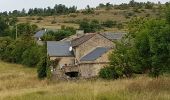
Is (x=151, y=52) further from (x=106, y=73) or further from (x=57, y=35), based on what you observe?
(x=57, y=35)

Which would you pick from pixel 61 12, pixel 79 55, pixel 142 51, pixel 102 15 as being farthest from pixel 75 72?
pixel 61 12

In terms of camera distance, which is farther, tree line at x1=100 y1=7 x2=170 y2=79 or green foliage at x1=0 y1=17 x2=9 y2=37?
green foliage at x1=0 y1=17 x2=9 y2=37

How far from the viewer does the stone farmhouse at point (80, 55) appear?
49.0 m

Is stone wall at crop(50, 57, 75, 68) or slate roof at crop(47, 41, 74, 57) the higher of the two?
slate roof at crop(47, 41, 74, 57)

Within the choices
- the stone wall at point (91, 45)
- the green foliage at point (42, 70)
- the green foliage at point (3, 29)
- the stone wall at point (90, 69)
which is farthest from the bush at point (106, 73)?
the green foliage at point (3, 29)

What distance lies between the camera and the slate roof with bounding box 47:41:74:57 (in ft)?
183

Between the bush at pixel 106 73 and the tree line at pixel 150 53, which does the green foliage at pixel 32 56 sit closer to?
the bush at pixel 106 73

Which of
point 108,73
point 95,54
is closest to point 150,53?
point 108,73

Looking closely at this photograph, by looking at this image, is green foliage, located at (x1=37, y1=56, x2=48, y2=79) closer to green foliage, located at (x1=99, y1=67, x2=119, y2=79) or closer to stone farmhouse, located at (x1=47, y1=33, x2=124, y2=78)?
stone farmhouse, located at (x1=47, y1=33, x2=124, y2=78)

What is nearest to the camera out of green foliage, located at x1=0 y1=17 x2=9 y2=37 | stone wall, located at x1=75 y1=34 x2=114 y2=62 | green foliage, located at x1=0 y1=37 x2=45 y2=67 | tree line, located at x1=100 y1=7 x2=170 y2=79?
tree line, located at x1=100 y1=7 x2=170 y2=79

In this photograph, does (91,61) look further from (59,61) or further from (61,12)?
(61,12)

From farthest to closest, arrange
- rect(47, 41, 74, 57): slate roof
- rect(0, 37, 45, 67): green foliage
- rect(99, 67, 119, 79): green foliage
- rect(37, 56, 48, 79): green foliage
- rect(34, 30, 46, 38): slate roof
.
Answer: rect(34, 30, 46, 38): slate roof, rect(0, 37, 45, 67): green foliage, rect(47, 41, 74, 57): slate roof, rect(37, 56, 48, 79): green foliage, rect(99, 67, 119, 79): green foliage

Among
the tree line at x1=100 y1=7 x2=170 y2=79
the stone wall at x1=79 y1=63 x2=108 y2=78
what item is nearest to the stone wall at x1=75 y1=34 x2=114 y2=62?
the stone wall at x1=79 y1=63 x2=108 y2=78

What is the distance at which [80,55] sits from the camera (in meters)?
55.0
